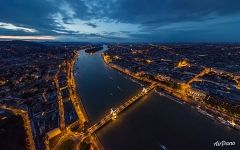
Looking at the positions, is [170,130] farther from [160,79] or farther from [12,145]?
[160,79]

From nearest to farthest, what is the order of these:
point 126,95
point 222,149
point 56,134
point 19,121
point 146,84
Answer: point 222,149 < point 56,134 < point 19,121 < point 126,95 < point 146,84

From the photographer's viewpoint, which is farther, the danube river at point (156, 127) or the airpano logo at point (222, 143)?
the danube river at point (156, 127)

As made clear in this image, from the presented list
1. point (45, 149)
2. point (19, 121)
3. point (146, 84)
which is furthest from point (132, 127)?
point (146, 84)

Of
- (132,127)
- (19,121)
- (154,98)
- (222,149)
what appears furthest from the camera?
(154,98)

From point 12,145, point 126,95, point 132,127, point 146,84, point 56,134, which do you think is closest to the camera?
point 12,145

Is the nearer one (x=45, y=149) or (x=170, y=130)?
(x=45, y=149)

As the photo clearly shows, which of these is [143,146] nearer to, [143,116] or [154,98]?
[143,116]

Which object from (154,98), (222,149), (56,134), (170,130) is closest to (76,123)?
(56,134)

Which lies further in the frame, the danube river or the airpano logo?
the danube river

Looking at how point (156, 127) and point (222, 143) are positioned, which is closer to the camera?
point (222, 143)
